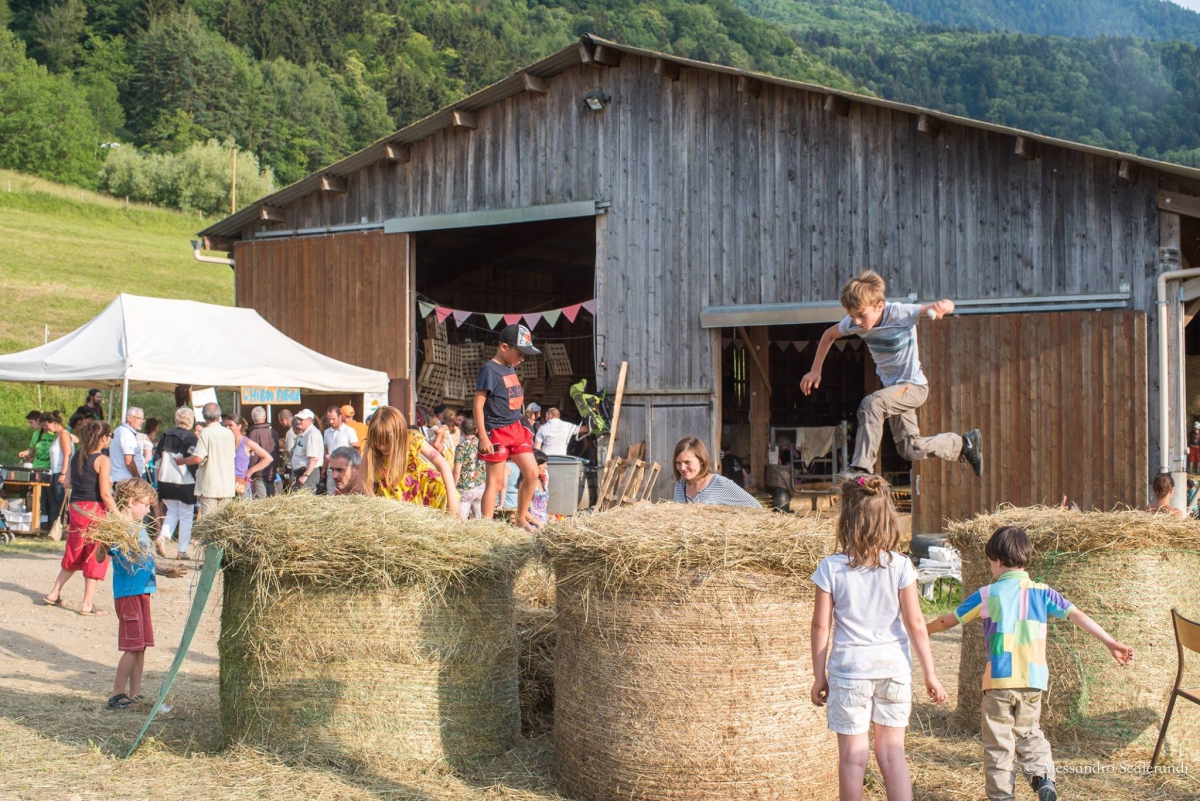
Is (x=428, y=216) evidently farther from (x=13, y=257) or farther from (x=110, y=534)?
(x=13, y=257)

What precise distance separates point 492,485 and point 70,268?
1302 inches

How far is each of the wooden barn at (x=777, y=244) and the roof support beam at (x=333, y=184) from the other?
0.03 metres

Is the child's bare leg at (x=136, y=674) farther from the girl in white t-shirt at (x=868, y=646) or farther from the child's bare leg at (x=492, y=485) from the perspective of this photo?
the girl in white t-shirt at (x=868, y=646)

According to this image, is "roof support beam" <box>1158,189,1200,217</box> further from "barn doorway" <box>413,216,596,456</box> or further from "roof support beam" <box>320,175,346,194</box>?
"roof support beam" <box>320,175,346,194</box>

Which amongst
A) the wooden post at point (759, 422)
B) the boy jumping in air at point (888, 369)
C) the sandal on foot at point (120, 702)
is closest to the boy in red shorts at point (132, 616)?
the sandal on foot at point (120, 702)

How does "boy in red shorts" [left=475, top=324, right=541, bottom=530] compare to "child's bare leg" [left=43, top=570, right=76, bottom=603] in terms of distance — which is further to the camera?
"child's bare leg" [left=43, top=570, right=76, bottom=603]

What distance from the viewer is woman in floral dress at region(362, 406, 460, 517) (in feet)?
22.2

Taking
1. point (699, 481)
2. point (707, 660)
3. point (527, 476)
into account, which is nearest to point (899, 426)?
point (699, 481)

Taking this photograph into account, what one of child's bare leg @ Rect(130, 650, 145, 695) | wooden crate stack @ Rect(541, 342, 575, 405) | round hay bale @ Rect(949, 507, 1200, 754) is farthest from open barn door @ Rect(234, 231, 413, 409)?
round hay bale @ Rect(949, 507, 1200, 754)

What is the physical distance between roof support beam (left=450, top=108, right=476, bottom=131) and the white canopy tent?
4110 millimetres

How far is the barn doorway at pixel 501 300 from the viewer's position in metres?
21.7

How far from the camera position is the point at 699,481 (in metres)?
6.70

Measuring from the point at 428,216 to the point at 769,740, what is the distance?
1379 centimetres

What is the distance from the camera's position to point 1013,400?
1334cm
